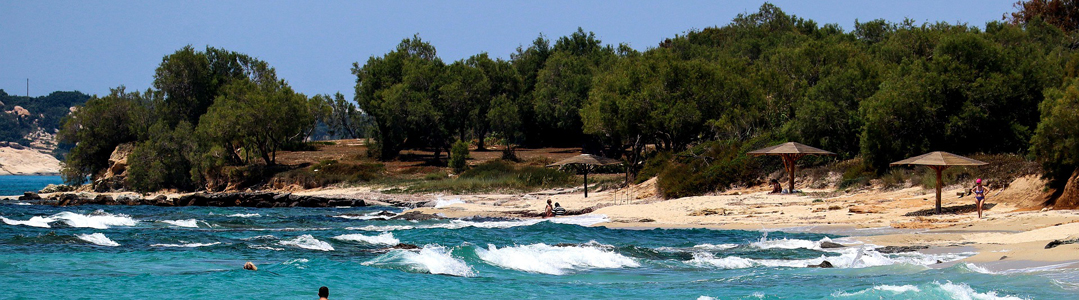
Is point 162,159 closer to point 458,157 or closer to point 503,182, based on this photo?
point 458,157

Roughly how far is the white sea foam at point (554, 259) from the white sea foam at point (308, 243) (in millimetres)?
4385

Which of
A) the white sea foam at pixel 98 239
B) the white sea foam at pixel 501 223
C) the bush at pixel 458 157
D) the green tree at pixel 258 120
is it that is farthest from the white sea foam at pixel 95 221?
the bush at pixel 458 157

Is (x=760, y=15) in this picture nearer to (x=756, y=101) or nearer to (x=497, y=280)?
(x=756, y=101)

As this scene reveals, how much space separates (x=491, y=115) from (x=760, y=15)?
38.2 metres

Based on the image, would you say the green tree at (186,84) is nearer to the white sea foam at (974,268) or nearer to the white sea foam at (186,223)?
the white sea foam at (186,223)

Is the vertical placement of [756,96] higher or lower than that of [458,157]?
higher

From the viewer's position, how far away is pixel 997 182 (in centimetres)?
2347

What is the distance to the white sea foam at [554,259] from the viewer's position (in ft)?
54.7

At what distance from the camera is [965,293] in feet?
36.5

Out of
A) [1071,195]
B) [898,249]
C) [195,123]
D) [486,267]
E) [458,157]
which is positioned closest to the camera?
[898,249]

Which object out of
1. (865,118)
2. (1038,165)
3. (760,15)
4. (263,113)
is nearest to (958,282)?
(1038,165)

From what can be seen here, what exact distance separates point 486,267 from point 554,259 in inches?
53.0

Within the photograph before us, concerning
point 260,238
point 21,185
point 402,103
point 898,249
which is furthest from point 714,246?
point 21,185

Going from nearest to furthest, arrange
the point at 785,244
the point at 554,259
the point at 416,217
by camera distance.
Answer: the point at 554,259, the point at 785,244, the point at 416,217
